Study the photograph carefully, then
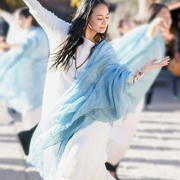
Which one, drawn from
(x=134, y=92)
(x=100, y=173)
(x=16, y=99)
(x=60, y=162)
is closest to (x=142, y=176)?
(x=134, y=92)

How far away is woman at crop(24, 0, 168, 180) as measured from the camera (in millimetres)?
2447

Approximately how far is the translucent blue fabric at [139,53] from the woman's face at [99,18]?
1122 millimetres

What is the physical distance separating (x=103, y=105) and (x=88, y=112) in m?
0.11

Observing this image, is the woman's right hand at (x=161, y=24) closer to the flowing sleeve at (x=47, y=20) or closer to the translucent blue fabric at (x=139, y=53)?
the translucent blue fabric at (x=139, y=53)

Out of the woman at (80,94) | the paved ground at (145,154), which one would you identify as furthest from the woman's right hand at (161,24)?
the paved ground at (145,154)

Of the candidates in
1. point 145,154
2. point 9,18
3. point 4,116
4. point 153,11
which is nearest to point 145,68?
point 153,11

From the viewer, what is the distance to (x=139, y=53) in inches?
151

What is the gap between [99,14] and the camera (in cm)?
257

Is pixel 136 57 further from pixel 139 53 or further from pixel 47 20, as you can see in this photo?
pixel 47 20

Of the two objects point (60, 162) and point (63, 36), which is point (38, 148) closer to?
point (60, 162)

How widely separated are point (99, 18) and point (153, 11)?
1795mm

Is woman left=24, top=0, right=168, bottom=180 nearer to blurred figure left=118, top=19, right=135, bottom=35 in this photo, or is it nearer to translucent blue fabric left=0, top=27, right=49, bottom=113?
translucent blue fabric left=0, top=27, right=49, bottom=113

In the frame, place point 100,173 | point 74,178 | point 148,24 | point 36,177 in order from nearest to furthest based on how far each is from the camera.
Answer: point 74,178 → point 100,173 → point 36,177 → point 148,24

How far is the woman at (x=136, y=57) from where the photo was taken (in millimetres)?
3598
